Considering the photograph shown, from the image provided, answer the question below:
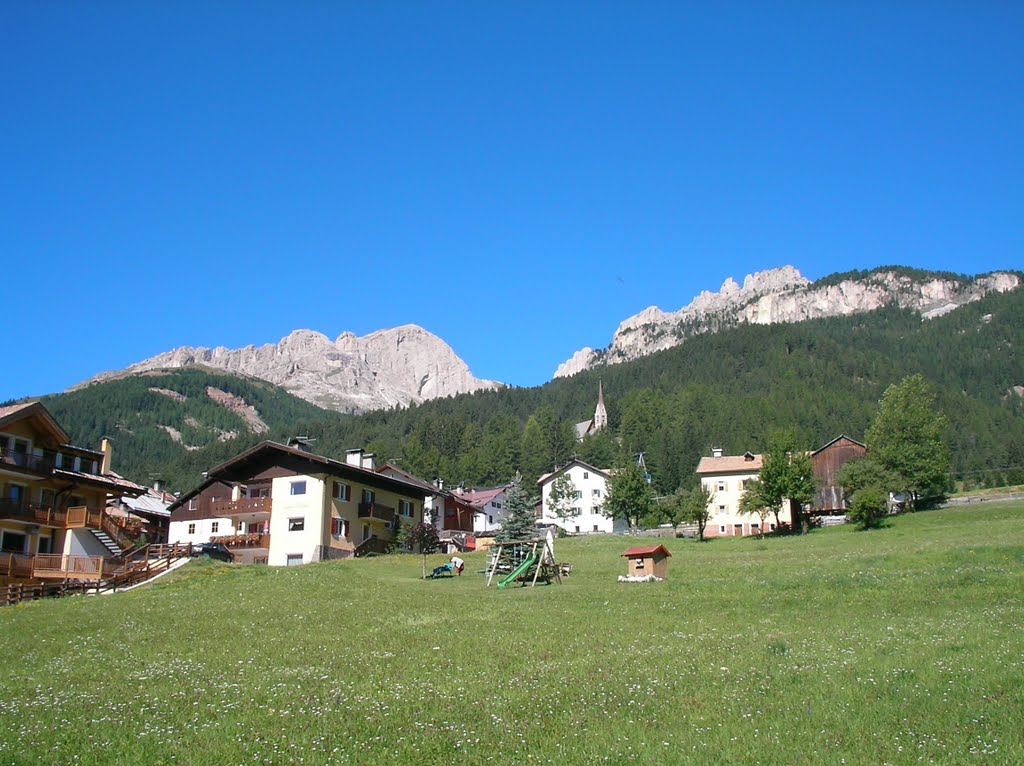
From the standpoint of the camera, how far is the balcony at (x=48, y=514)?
165 feet

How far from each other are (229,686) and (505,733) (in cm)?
725

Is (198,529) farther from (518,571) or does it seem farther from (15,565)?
(518,571)

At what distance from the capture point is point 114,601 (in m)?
38.6

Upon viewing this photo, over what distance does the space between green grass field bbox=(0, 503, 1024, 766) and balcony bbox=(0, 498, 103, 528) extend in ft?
54.6


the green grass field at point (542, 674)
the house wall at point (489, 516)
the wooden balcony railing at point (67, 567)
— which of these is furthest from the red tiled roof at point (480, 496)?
the green grass field at point (542, 674)

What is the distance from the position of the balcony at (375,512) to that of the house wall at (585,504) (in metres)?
47.7

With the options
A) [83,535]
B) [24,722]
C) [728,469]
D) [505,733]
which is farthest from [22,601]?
[728,469]

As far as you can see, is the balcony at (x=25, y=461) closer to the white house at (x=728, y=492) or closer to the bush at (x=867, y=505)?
the bush at (x=867, y=505)

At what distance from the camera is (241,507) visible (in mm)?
A: 69250

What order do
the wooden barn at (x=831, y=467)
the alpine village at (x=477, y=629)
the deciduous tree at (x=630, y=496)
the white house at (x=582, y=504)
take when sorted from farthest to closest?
the white house at (x=582, y=504)
the wooden barn at (x=831, y=467)
the deciduous tree at (x=630, y=496)
the alpine village at (x=477, y=629)

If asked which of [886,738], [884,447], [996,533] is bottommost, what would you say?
[886,738]

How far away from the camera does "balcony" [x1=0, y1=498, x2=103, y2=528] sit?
50344 millimetres

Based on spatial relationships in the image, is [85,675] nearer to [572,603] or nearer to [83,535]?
[572,603]

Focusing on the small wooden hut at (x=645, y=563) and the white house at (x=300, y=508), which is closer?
the small wooden hut at (x=645, y=563)
